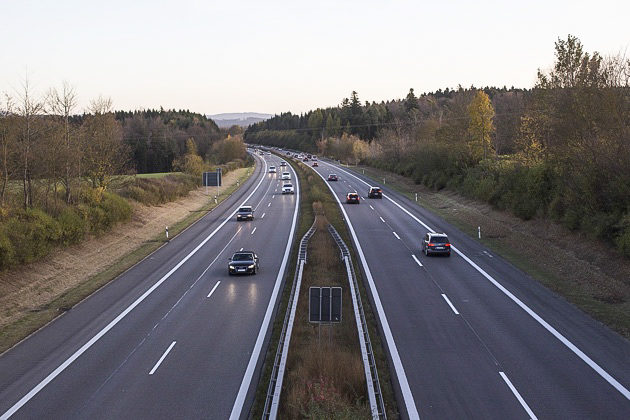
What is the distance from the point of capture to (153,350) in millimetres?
16953

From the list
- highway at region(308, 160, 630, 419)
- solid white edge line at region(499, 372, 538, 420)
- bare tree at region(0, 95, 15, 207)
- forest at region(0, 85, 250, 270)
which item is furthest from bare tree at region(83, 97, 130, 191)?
solid white edge line at region(499, 372, 538, 420)

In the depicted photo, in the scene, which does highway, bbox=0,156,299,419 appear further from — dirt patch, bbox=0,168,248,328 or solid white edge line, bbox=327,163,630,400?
solid white edge line, bbox=327,163,630,400

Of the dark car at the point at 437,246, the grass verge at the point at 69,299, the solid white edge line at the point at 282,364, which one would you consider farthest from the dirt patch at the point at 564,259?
the grass verge at the point at 69,299

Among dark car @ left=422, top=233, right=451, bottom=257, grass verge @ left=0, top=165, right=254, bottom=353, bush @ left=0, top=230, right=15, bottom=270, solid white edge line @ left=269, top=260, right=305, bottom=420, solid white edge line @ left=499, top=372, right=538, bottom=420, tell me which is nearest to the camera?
solid white edge line @ left=269, top=260, right=305, bottom=420

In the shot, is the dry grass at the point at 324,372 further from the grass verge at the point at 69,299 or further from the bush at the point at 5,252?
the bush at the point at 5,252

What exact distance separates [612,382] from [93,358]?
14.0m

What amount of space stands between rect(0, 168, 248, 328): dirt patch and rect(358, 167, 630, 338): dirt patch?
2128 cm

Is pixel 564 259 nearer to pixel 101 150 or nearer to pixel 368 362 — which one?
pixel 368 362

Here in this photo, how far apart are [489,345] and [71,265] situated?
860 inches

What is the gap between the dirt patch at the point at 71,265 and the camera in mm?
22781

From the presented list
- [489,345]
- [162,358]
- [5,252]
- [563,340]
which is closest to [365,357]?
[489,345]

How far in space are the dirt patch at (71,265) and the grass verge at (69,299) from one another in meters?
0.32

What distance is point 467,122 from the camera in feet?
212

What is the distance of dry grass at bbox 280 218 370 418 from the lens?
1189 cm
